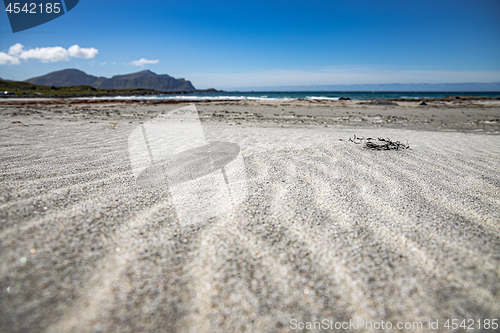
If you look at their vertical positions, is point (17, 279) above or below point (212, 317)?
above

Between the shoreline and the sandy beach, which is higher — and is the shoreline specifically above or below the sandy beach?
above

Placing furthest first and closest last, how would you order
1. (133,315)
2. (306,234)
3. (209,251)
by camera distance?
(306,234), (209,251), (133,315)

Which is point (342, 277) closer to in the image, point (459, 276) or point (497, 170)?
point (459, 276)

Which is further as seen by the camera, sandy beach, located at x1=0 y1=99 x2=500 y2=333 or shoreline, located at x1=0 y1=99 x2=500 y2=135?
shoreline, located at x1=0 y1=99 x2=500 y2=135

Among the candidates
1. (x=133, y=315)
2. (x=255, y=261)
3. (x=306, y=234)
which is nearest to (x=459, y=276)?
(x=306, y=234)

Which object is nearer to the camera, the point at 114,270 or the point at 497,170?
the point at 114,270

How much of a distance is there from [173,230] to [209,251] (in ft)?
1.06

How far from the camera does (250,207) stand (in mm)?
1898

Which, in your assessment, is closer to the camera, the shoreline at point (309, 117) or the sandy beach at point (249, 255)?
the sandy beach at point (249, 255)

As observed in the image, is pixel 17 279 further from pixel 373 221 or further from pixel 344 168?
pixel 344 168

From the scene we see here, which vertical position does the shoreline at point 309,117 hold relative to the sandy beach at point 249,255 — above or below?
above

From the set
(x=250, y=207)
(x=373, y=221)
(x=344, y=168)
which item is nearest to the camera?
(x=373, y=221)

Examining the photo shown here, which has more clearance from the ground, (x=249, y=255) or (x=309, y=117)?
(x=309, y=117)

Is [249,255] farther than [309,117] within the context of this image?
No
